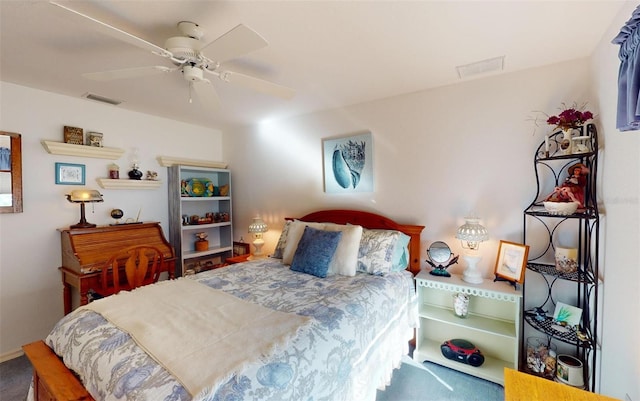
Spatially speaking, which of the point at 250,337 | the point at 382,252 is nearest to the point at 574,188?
the point at 382,252

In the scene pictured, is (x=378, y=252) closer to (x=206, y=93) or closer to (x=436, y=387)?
(x=436, y=387)

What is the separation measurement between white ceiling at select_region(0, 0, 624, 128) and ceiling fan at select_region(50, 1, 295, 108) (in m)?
0.10

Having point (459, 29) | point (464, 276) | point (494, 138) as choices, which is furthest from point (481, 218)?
point (459, 29)

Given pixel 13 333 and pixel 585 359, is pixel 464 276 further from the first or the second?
pixel 13 333

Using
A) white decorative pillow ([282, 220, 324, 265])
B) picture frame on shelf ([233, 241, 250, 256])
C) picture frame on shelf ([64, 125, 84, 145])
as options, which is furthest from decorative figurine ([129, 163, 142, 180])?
white decorative pillow ([282, 220, 324, 265])

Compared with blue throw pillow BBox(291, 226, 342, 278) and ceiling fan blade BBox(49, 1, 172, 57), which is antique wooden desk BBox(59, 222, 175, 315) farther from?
ceiling fan blade BBox(49, 1, 172, 57)

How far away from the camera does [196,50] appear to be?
5.10 feet

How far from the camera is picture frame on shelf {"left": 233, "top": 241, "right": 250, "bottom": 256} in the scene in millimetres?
3865

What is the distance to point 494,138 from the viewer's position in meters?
2.24

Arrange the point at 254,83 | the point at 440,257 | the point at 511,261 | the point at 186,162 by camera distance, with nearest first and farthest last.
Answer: the point at 254,83 → the point at 511,261 → the point at 440,257 → the point at 186,162

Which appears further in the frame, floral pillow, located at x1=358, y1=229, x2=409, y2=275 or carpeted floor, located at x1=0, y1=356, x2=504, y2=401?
floral pillow, located at x1=358, y1=229, x2=409, y2=275

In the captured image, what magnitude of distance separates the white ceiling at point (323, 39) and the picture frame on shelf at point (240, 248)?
6.97 feet

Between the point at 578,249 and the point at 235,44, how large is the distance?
250 cm

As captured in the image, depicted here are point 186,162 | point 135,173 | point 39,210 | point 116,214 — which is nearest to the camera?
point 39,210
